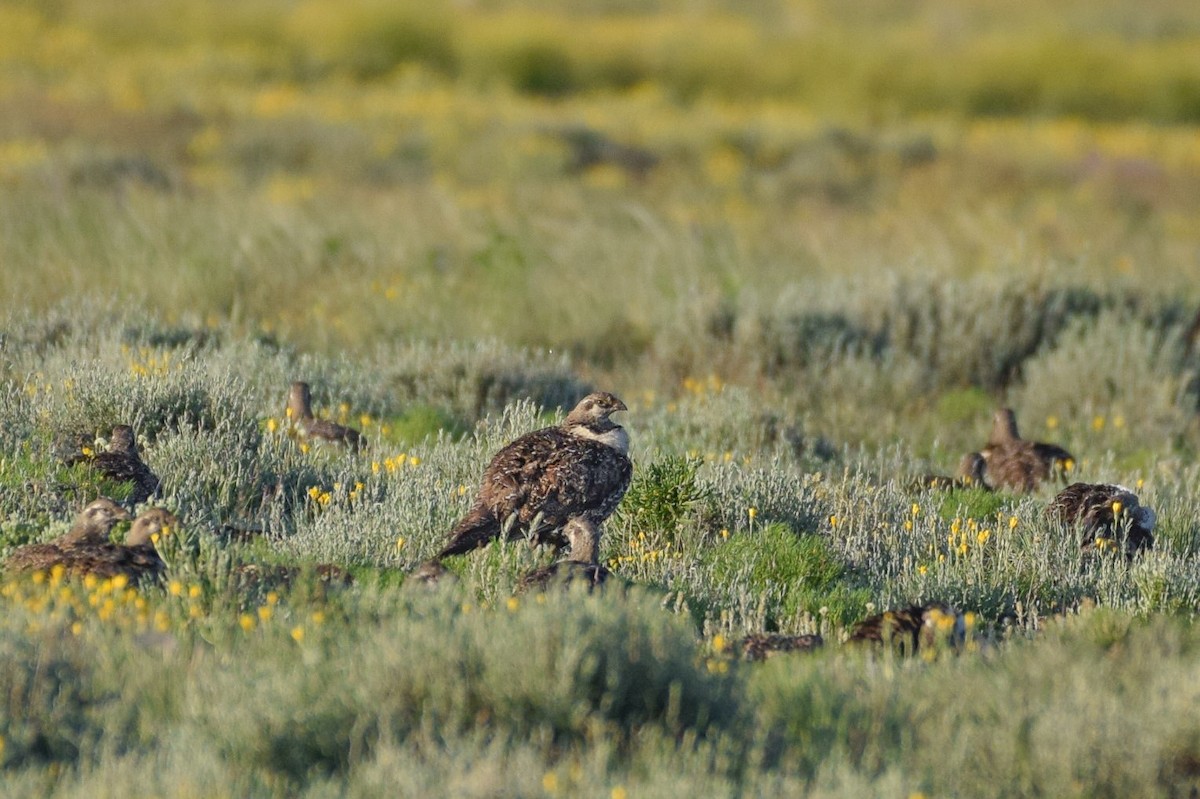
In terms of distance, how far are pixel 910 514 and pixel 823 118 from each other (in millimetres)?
22767

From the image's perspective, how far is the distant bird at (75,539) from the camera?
6.39 meters

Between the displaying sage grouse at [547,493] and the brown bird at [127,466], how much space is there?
5.32 ft

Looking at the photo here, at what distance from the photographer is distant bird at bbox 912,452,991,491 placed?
9570 mm

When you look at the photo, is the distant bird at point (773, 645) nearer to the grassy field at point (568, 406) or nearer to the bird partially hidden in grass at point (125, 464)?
the grassy field at point (568, 406)

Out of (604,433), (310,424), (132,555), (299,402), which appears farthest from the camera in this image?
(299,402)

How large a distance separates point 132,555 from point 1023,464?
603cm

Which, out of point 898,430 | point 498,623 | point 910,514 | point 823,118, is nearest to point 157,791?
point 498,623

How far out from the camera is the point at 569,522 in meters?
7.23

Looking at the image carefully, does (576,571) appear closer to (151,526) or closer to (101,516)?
(151,526)

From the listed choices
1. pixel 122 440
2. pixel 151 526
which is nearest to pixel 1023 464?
pixel 122 440

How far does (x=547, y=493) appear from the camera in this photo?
7.27 metres

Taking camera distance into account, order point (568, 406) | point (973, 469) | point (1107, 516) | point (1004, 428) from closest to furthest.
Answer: point (1107, 516), point (973, 469), point (1004, 428), point (568, 406)

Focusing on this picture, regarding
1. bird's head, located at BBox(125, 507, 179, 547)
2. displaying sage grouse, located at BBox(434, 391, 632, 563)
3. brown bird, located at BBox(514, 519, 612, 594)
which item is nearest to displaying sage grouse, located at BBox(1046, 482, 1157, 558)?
displaying sage grouse, located at BBox(434, 391, 632, 563)

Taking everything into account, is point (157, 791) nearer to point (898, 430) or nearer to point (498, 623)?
point (498, 623)
